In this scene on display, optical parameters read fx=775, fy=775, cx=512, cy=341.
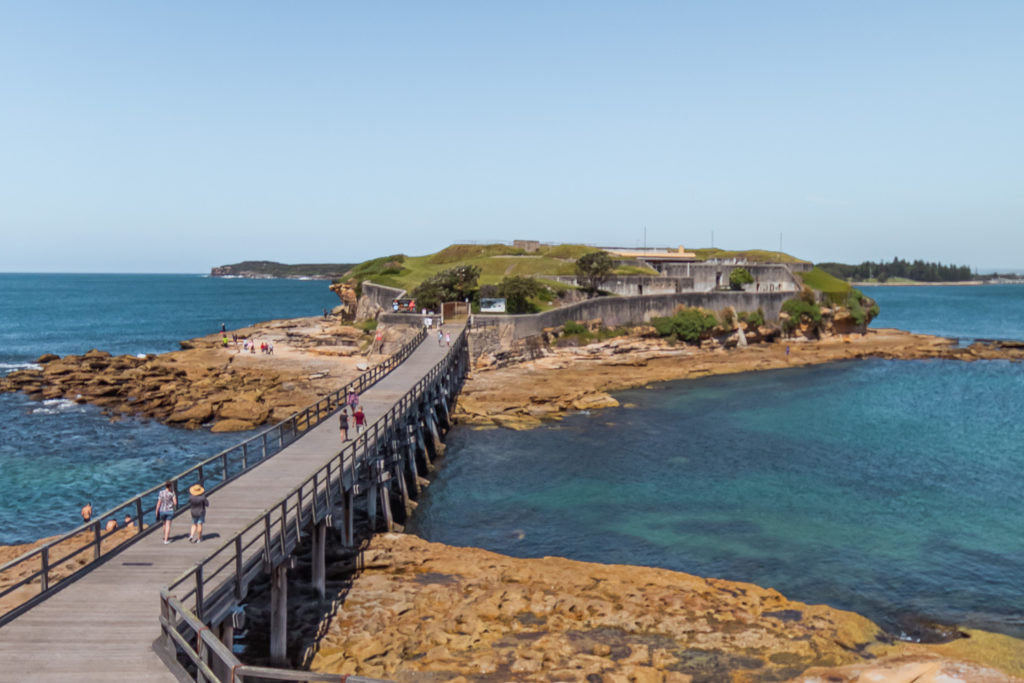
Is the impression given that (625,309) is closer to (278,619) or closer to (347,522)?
(347,522)

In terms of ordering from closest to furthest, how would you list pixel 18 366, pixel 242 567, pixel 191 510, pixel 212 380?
pixel 242 567
pixel 191 510
pixel 212 380
pixel 18 366

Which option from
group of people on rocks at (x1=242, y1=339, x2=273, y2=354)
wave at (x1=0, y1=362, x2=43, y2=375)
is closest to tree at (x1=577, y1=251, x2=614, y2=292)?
group of people on rocks at (x1=242, y1=339, x2=273, y2=354)

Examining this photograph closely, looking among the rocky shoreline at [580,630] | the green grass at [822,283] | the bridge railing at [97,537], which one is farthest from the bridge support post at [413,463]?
the green grass at [822,283]

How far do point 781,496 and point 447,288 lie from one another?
35962mm

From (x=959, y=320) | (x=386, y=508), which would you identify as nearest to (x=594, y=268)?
(x=386, y=508)

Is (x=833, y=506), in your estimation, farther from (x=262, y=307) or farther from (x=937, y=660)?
(x=262, y=307)

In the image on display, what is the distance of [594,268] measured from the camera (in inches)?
2788

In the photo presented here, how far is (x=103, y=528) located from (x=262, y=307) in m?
137

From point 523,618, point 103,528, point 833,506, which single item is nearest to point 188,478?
point 103,528

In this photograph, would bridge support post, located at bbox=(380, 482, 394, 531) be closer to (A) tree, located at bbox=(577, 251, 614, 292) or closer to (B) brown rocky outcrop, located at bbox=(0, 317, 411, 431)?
(B) brown rocky outcrop, located at bbox=(0, 317, 411, 431)

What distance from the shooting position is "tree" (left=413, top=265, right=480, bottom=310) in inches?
2360

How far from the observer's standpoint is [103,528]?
2666 cm

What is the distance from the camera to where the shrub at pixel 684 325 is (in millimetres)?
69125

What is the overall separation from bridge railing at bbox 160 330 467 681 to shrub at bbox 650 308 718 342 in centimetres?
4648
